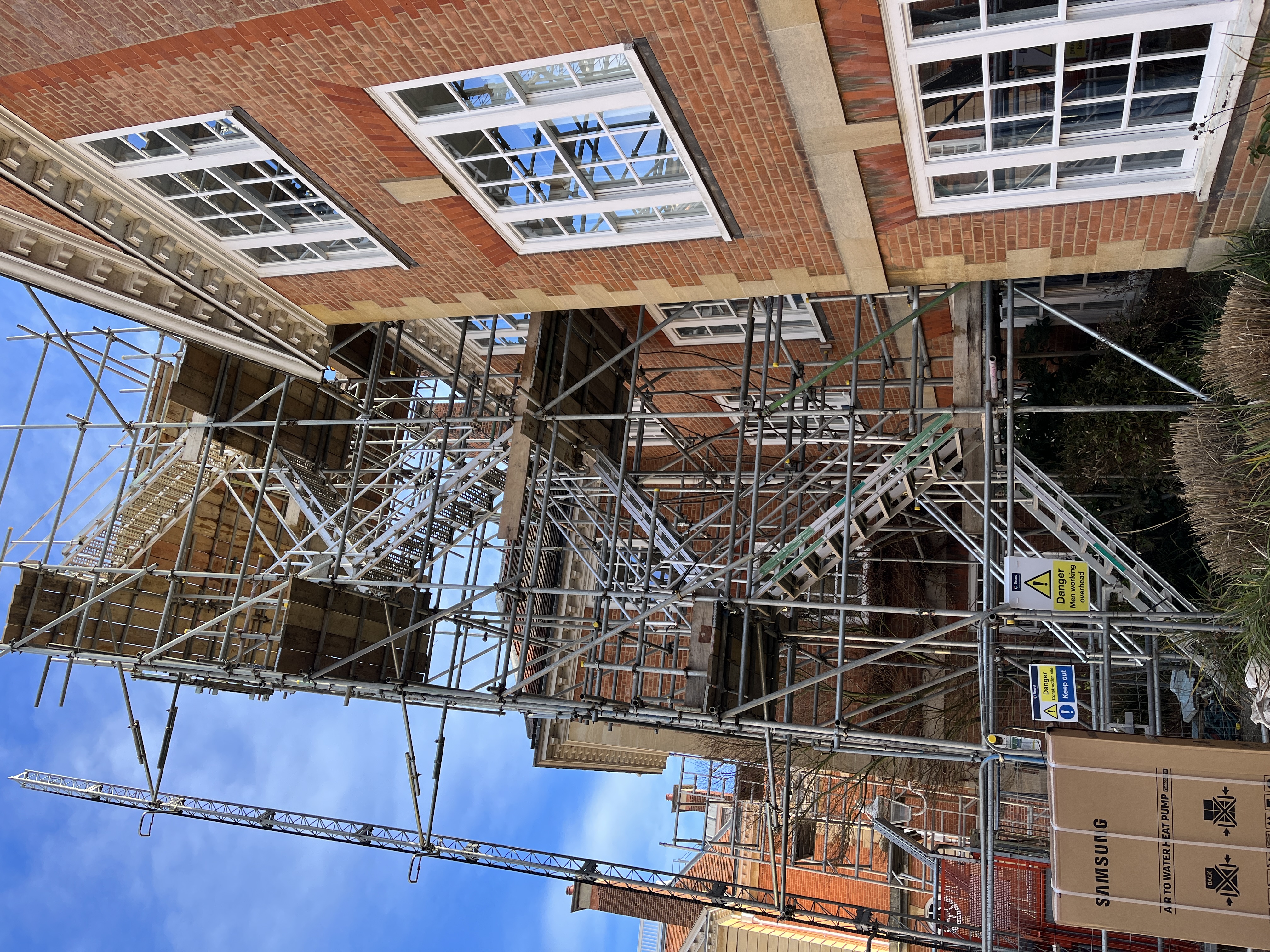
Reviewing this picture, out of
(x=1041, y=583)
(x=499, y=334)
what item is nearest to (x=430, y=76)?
(x=1041, y=583)

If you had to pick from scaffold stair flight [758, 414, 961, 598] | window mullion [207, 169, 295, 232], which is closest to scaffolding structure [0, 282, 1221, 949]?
scaffold stair flight [758, 414, 961, 598]

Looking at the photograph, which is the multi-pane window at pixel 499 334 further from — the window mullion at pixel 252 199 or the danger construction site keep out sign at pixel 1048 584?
the danger construction site keep out sign at pixel 1048 584

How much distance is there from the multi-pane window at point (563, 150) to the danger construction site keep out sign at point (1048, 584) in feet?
17.2

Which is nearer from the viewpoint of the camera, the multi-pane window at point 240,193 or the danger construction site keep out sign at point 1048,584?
the danger construction site keep out sign at point 1048,584

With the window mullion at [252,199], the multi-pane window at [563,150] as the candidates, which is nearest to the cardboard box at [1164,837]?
the multi-pane window at [563,150]

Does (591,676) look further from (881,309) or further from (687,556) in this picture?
(881,309)

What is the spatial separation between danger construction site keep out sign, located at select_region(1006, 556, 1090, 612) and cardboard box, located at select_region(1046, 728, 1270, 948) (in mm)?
2671

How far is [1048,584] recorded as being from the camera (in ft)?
33.8

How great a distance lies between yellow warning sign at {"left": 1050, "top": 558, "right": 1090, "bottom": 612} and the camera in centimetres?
1014

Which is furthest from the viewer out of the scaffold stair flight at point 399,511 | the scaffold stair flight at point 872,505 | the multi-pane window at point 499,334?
the multi-pane window at point 499,334

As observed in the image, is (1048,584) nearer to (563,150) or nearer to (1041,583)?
(1041,583)

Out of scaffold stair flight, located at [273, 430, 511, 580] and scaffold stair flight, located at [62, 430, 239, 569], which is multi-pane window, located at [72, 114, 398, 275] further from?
scaffold stair flight, located at [62, 430, 239, 569]

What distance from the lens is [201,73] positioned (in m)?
11.0

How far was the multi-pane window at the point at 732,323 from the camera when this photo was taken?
1722cm
